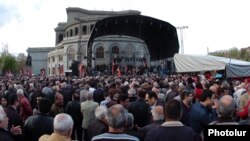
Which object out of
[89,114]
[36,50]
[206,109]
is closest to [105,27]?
[89,114]

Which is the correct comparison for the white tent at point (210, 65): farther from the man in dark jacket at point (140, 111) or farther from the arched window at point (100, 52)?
the arched window at point (100, 52)

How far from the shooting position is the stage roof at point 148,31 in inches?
1346

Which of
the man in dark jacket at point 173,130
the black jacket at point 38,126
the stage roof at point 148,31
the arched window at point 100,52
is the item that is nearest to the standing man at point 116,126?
the man in dark jacket at point 173,130

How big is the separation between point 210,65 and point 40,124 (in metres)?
13.2

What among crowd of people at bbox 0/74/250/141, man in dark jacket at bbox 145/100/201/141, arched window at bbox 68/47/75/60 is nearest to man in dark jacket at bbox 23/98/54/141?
crowd of people at bbox 0/74/250/141

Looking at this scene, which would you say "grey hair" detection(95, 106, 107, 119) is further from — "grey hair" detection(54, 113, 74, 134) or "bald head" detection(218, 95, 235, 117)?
"bald head" detection(218, 95, 235, 117)

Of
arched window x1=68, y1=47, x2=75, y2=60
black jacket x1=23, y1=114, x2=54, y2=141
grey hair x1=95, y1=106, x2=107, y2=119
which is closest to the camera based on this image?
black jacket x1=23, y1=114, x2=54, y2=141

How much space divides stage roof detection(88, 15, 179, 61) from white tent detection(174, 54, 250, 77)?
1469 centimetres

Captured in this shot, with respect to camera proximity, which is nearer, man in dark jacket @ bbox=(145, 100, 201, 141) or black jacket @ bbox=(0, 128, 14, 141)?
man in dark jacket @ bbox=(145, 100, 201, 141)

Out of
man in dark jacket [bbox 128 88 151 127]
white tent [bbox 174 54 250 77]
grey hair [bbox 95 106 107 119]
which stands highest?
white tent [bbox 174 54 250 77]

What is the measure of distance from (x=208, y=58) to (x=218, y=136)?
1547 centimetres

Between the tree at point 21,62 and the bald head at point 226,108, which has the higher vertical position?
the tree at point 21,62

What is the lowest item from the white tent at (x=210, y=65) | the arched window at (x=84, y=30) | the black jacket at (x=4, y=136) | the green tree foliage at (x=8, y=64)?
the black jacket at (x=4, y=136)

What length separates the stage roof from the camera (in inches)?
1346
